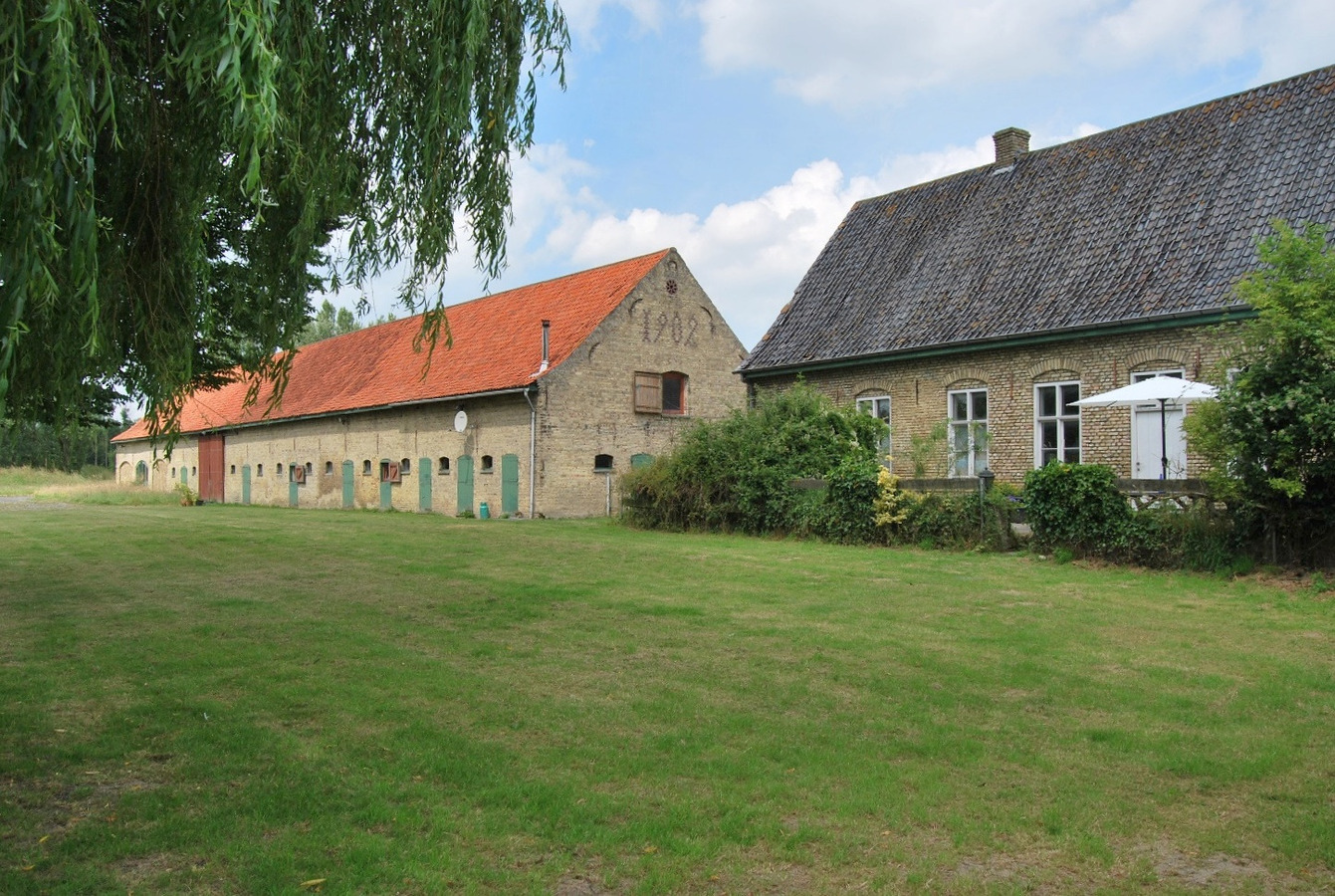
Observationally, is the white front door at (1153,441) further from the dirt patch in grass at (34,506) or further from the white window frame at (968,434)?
the dirt patch in grass at (34,506)

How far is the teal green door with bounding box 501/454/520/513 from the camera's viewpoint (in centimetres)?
2730

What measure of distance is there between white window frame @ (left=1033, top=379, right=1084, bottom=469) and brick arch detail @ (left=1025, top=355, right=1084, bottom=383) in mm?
94

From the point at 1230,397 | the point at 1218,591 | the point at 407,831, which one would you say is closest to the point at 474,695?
the point at 407,831

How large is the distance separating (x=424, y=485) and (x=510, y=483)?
14.8 feet

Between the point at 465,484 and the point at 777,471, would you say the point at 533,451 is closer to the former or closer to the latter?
the point at 465,484

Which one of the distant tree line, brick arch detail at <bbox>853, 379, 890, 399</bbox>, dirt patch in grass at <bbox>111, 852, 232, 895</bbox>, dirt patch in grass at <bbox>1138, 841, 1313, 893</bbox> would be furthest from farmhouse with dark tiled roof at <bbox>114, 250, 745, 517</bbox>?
dirt patch in grass at <bbox>1138, 841, 1313, 893</bbox>

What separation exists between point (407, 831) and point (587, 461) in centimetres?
2343

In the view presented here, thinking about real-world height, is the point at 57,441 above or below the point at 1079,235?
below

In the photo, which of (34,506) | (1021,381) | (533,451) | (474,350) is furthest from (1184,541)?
(34,506)

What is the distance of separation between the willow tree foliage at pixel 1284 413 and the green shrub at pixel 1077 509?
54.2 inches

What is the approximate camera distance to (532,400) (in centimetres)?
2692

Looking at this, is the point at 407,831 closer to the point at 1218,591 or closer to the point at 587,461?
the point at 1218,591

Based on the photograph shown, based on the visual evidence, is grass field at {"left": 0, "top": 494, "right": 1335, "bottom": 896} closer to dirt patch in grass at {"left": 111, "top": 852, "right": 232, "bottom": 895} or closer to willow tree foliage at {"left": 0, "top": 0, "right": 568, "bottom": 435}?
dirt patch in grass at {"left": 111, "top": 852, "right": 232, "bottom": 895}

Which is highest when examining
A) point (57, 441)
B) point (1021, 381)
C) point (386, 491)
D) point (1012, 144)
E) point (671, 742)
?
point (1012, 144)
